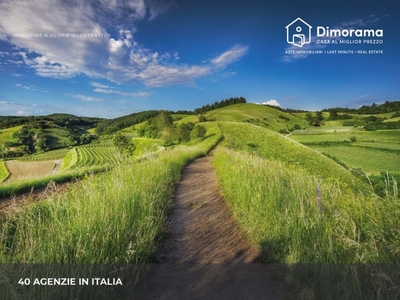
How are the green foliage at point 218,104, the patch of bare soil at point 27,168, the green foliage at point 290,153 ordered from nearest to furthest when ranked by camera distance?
the green foliage at point 290,153, the patch of bare soil at point 27,168, the green foliage at point 218,104

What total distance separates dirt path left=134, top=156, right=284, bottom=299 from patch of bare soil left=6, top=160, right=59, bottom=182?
19348mm

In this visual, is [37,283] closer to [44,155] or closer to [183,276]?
[183,276]

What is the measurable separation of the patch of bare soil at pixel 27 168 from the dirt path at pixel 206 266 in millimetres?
19348

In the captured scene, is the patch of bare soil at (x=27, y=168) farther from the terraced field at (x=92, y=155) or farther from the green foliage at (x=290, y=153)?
the green foliage at (x=290, y=153)

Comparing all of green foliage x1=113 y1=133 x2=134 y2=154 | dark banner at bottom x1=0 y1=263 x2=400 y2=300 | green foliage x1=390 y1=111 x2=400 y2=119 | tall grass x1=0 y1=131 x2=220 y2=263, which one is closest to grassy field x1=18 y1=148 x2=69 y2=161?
green foliage x1=113 y1=133 x2=134 y2=154

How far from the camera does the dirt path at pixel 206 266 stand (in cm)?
343

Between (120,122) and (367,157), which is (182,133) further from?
(367,157)

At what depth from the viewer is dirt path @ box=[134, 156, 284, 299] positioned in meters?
3.43

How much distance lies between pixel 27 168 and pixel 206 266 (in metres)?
25.6

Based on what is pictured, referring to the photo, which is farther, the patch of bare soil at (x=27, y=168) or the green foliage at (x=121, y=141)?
the green foliage at (x=121, y=141)

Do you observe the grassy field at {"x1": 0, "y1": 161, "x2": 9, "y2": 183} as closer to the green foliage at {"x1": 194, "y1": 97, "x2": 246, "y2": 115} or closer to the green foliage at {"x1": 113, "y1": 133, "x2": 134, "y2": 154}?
the green foliage at {"x1": 113, "y1": 133, "x2": 134, "y2": 154}

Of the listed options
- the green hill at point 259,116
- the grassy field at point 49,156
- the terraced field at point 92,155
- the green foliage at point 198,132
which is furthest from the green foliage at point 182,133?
the grassy field at point 49,156

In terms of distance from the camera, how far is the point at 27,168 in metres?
23.6

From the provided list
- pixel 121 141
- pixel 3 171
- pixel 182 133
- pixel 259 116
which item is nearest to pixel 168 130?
pixel 182 133
